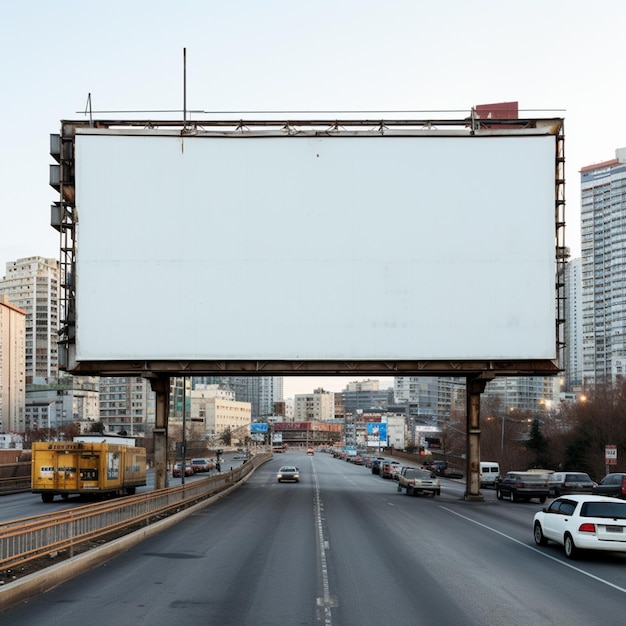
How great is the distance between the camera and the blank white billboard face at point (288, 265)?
43.0m

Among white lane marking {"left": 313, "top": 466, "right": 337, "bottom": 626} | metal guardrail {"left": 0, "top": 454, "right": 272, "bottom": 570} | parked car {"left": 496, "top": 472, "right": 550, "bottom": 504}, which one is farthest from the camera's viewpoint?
parked car {"left": 496, "top": 472, "right": 550, "bottom": 504}

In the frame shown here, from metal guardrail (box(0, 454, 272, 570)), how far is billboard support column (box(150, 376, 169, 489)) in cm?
1094

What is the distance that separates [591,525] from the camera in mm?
18766

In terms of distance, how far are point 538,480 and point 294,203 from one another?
66.7 feet

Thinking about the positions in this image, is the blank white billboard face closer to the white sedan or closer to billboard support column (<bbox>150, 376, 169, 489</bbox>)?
billboard support column (<bbox>150, 376, 169, 489</bbox>)

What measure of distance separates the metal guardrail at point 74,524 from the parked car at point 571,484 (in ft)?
81.0

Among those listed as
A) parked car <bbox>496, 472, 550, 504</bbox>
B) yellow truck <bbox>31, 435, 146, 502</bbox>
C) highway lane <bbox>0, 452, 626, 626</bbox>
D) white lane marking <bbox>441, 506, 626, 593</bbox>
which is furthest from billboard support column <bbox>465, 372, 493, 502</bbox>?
yellow truck <bbox>31, 435, 146, 502</bbox>

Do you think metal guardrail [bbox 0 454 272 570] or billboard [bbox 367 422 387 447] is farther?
billboard [bbox 367 422 387 447]

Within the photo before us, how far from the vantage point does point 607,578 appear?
1653 cm

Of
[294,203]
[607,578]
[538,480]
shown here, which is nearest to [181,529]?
[607,578]

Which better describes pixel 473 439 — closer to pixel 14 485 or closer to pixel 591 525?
pixel 591 525

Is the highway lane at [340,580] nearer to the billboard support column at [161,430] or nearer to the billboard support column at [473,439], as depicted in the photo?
the billboard support column at [161,430]

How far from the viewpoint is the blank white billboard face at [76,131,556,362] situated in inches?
1692

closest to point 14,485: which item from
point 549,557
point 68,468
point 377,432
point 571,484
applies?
point 68,468
